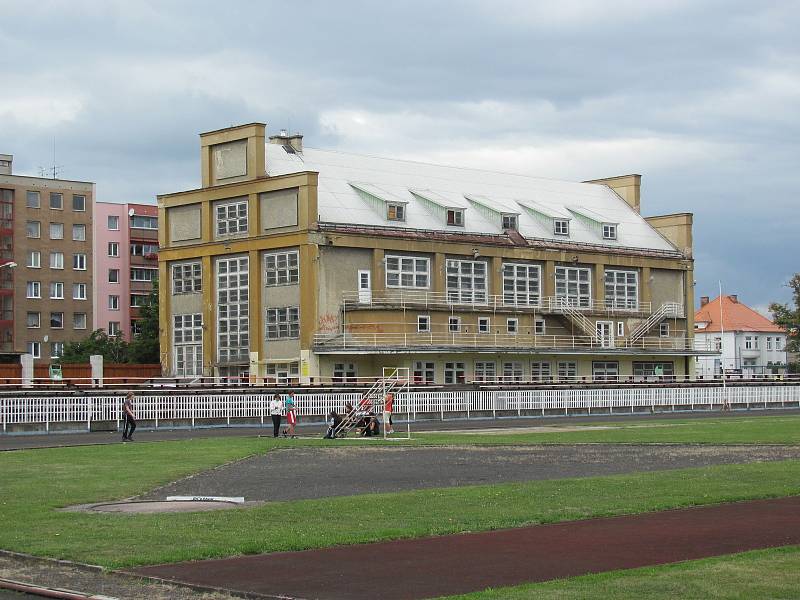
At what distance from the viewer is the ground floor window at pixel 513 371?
8350cm

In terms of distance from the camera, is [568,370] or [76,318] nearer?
[568,370]

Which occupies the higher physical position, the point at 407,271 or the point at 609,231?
the point at 609,231

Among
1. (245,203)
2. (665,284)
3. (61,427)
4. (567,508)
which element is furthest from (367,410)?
(665,284)

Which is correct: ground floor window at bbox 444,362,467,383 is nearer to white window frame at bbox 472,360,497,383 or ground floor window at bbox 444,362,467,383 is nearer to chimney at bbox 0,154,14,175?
white window frame at bbox 472,360,497,383

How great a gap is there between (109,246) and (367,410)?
76768 millimetres

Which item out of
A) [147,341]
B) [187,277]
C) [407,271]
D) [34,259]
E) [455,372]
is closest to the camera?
[407,271]

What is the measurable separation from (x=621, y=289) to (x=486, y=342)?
600 inches

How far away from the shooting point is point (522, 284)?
283 ft

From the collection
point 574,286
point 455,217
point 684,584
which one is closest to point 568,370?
point 574,286

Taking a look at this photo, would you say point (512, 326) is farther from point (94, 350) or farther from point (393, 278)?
point (94, 350)

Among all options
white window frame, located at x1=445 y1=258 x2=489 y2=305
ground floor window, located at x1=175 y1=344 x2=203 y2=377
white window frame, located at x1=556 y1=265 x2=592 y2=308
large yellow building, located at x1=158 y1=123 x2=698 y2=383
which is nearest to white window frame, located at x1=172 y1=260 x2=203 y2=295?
large yellow building, located at x1=158 y1=123 x2=698 y2=383

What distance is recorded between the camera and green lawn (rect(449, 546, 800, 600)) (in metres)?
12.2

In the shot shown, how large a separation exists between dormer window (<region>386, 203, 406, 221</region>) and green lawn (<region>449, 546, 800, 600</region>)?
6736 centimetres

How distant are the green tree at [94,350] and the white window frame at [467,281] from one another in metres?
31.8
